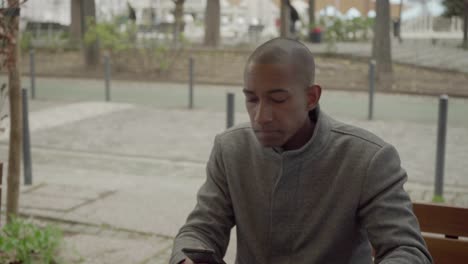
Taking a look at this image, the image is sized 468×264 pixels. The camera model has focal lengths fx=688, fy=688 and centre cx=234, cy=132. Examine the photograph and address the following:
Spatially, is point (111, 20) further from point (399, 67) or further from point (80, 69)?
point (399, 67)

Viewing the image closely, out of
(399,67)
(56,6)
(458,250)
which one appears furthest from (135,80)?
(458,250)

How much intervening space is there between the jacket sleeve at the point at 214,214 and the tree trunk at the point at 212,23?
8001 millimetres

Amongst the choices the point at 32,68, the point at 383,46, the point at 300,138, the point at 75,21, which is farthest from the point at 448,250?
the point at 32,68

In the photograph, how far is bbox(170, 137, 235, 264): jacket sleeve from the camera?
6.62 ft

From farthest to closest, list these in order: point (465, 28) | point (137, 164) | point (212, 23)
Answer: point (212, 23) < point (137, 164) < point (465, 28)

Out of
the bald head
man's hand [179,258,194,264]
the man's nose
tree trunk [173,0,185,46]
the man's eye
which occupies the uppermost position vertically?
tree trunk [173,0,185,46]

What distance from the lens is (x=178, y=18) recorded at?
39.4ft

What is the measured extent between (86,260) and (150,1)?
6.22 meters

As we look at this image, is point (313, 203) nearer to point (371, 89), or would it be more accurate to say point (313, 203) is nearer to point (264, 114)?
point (264, 114)

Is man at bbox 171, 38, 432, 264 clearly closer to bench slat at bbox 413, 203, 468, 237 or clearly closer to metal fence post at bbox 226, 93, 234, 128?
bench slat at bbox 413, 203, 468, 237

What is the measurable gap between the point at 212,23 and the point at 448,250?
9206 mm

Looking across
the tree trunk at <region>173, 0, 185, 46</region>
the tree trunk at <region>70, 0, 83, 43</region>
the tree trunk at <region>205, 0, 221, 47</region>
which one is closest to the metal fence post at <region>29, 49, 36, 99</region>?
the tree trunk at <region>70, 0, 83, 43</region>

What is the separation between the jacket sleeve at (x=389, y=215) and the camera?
1731mm

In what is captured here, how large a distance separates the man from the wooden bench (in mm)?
460
